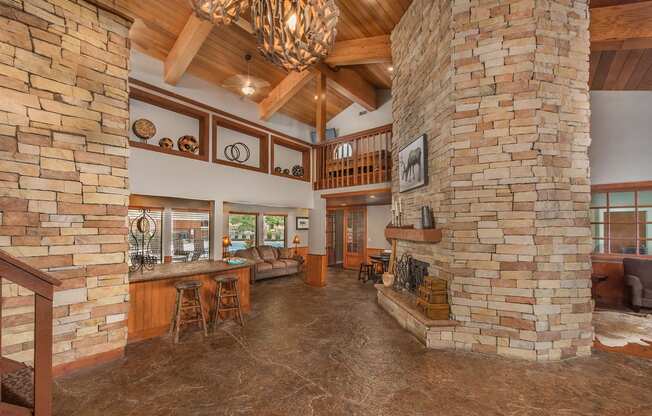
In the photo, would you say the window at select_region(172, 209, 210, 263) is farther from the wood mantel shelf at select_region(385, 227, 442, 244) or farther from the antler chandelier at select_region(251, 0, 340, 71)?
the antler chandelier at select_region(251, 0, 340, 71)

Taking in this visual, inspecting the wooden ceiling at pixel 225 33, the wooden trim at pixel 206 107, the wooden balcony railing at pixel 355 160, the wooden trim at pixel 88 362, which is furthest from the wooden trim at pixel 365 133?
the wooden trim at pixel 88 362

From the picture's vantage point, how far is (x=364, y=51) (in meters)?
5.59

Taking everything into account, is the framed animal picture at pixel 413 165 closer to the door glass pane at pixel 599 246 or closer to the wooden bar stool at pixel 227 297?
the wooden bar stool at pixel 227 297

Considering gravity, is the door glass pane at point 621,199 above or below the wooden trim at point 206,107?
below

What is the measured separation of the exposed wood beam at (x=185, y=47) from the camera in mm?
4871

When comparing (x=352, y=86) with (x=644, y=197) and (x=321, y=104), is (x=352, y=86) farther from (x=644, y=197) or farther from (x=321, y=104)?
(x=644, y=197)

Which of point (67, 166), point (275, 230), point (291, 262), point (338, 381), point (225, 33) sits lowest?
point (338, 381)

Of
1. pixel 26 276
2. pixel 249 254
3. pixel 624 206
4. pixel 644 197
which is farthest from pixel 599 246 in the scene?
pixel 26 276

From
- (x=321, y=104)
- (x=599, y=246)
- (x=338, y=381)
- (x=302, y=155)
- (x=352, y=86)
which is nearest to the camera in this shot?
(x=338, y=381)

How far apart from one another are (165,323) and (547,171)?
4981mm

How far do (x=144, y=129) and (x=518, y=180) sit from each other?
6.32 meters

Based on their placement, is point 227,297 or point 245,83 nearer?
point 227,297

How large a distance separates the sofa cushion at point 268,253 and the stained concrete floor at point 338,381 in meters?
4.01

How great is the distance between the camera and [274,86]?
7.32 meters
